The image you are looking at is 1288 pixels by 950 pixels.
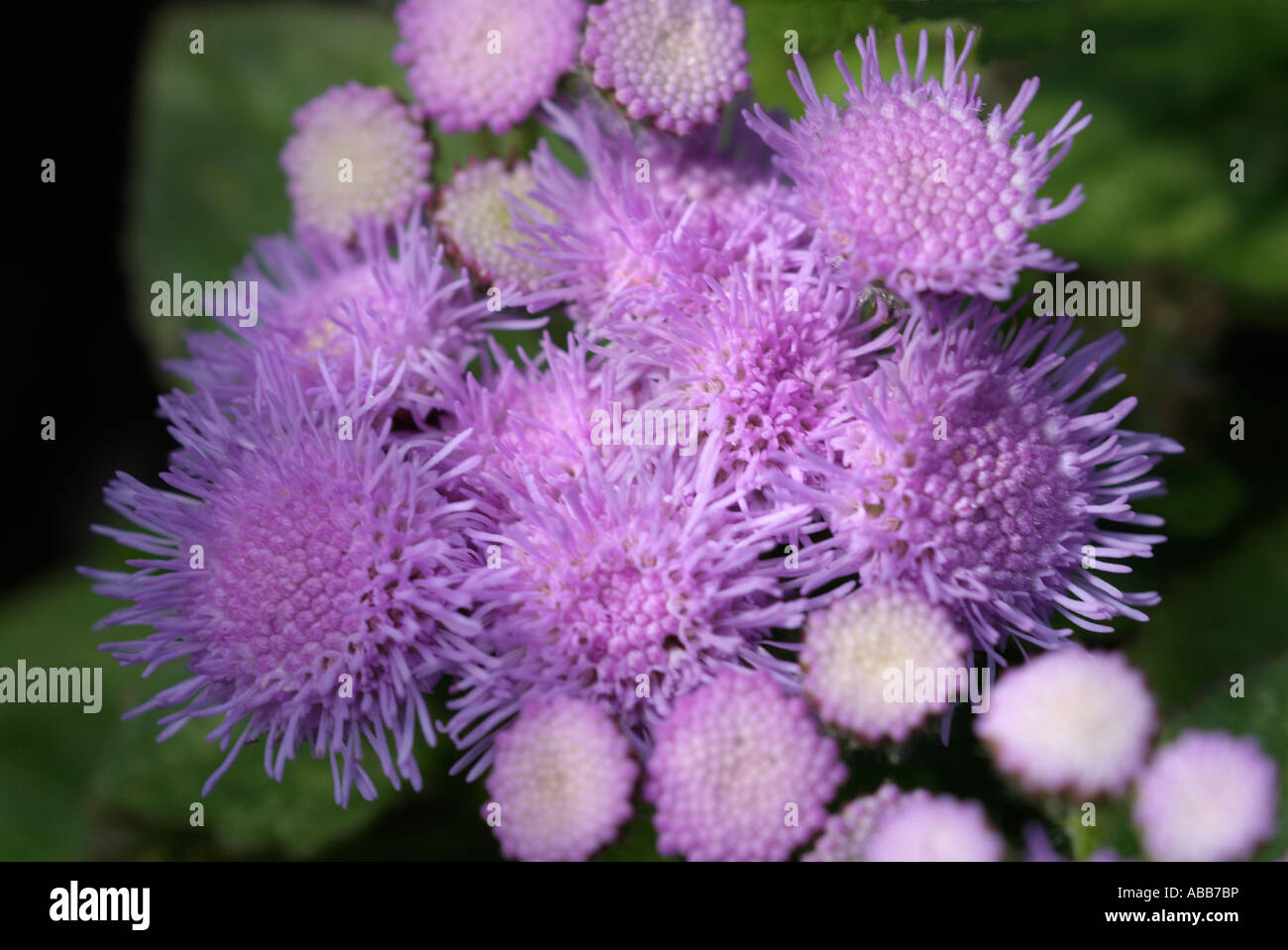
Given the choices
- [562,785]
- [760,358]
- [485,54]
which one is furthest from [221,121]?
[562,785]

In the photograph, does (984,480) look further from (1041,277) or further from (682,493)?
(1041,277)

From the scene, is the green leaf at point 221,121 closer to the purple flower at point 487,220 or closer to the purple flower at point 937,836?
the purple flower at point 487,220

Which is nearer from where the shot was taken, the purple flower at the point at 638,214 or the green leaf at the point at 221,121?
the purple flower at the point at 638,214

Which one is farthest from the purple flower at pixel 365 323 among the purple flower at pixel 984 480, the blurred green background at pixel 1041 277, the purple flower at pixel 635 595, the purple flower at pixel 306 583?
the purple flower at pixel 984 480

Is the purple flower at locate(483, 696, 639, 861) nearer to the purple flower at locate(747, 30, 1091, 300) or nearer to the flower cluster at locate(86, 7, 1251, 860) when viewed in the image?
the flower cluster at locate(86, 7, 1251, 860)
